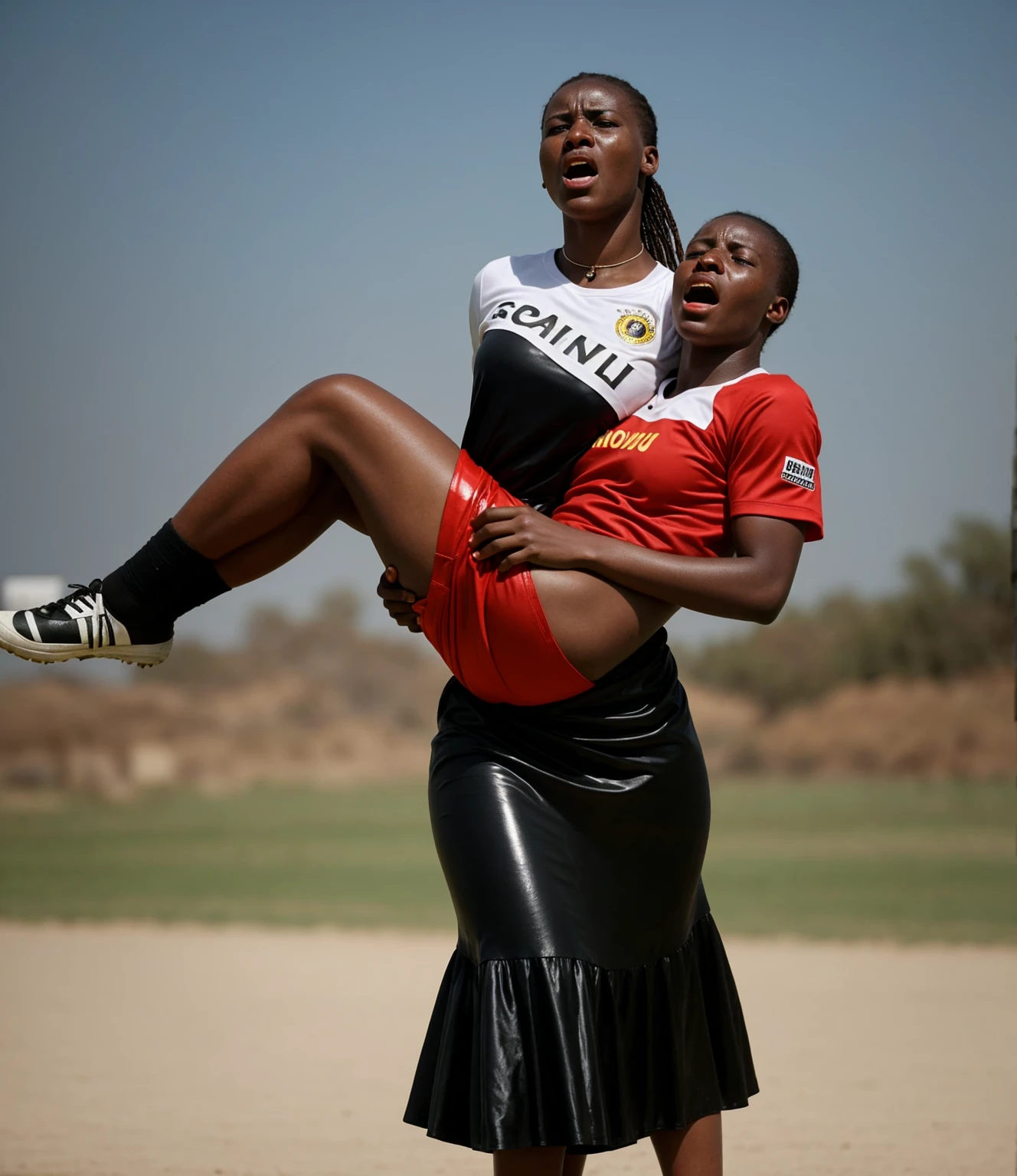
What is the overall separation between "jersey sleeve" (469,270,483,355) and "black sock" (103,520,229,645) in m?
0.75

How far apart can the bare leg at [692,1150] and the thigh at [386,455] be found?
126 centimetres

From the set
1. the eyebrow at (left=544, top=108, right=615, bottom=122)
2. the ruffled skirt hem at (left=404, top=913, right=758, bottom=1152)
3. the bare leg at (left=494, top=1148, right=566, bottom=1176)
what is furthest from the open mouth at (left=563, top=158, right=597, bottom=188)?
the bare leg at (left=494, top=1148, right=566, bottom=1176)

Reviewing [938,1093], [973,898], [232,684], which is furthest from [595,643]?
[232,684]

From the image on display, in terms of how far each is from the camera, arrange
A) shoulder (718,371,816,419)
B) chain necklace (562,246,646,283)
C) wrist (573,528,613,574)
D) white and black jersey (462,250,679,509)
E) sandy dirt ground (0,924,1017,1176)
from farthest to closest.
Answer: sandy dirt ground (0,924,1017,1176) < chain necklace (562,246,646,283) < white and black jersey (462,250,679,509) < shoulder (718,371,816,419) < wrist (573,528,613,574)

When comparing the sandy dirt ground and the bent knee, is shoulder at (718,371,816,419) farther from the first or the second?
the sandy dirt ground

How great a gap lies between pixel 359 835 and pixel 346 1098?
11.7m

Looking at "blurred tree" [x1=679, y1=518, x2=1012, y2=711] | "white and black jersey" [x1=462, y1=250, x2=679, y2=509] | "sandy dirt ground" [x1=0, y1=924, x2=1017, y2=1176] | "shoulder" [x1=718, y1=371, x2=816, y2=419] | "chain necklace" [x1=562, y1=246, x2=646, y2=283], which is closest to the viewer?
"shoulder" [x1=718, y1=371, x2=816, y2=419]

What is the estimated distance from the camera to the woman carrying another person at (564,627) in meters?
2.37

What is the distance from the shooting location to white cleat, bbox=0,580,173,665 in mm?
2555

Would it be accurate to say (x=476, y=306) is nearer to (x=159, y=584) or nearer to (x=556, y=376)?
(x=556, y=376)

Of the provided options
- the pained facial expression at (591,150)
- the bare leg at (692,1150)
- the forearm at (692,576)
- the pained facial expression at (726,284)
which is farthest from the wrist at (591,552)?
the bare leg at (692,1150)

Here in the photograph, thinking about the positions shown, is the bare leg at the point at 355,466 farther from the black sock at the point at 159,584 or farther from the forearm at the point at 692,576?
the forearm at the point at 692,576

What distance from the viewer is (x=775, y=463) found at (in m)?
2.41

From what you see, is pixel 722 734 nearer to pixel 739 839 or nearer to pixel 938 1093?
pixel 739 839
